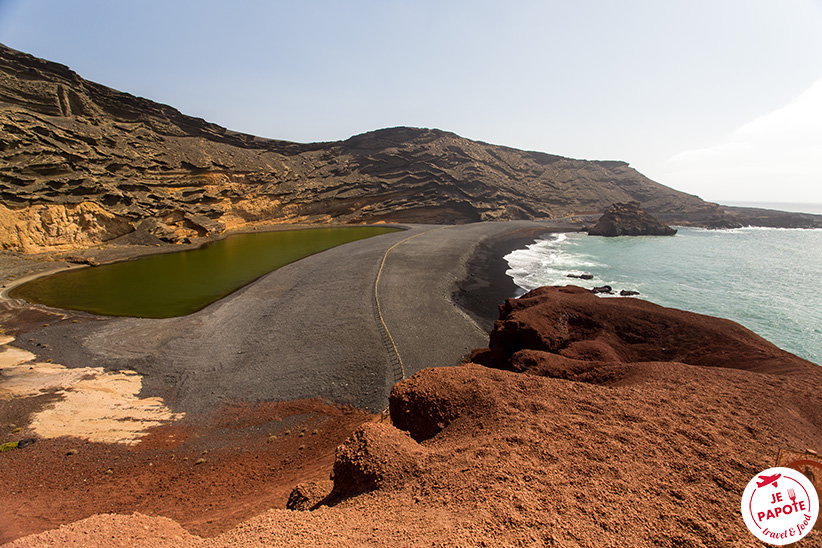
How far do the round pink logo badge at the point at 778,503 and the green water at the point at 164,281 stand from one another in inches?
744

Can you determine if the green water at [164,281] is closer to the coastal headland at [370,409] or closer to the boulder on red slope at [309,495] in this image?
the coastal headland at [370,409]

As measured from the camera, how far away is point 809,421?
4098 millimetres

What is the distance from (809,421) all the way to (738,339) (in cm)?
398

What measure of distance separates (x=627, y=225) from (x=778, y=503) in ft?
170

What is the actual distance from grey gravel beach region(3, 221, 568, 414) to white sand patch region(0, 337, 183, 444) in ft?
1.30

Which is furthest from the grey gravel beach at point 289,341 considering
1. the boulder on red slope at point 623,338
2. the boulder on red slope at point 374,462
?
the boulder on red slope at point 374,462

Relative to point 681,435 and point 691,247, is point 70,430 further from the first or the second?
point 691,247

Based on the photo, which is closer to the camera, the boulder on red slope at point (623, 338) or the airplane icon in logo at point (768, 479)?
the airplane icon in logo at point (768, 479)

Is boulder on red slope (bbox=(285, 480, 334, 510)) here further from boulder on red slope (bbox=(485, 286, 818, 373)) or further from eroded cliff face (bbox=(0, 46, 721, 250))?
eroded cliff face (bbox=(0, 46, 721, 250))

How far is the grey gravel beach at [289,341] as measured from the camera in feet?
31.7

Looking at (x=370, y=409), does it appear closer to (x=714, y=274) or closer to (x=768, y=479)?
(x=768, y=479)

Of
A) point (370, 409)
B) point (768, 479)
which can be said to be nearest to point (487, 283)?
point (370, 409)

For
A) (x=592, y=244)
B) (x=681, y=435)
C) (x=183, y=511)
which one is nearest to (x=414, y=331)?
(x=183, y=511)

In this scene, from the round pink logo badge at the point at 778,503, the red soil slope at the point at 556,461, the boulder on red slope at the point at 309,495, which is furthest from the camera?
the boulder on red slope at the point at 309,495
